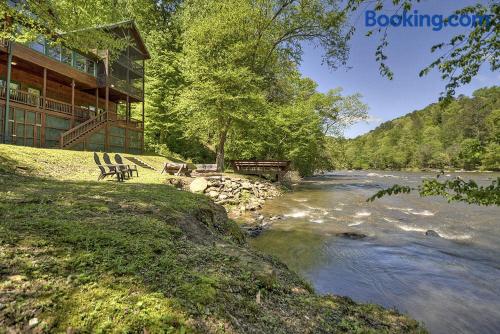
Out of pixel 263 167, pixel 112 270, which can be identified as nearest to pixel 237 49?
pixel 263 167

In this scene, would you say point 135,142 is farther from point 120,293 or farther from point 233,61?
point 120,293

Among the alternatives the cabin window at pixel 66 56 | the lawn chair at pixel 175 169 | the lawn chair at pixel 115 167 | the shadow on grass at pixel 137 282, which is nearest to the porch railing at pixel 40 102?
the cabin window at pixel 66 56

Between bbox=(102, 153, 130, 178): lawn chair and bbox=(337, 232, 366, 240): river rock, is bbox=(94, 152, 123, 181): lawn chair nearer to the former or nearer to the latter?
bbox=(102, 153, 130, 178): lawn chair

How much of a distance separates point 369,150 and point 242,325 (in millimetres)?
122685

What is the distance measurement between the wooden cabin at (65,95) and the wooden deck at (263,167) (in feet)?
32.9

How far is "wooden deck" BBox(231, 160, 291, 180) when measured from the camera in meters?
25.4

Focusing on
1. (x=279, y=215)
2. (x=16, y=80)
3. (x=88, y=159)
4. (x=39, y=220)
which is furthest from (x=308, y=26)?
(x=39, y=220)

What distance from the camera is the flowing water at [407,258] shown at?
18.6 feet

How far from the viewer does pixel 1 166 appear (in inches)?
391

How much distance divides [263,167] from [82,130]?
1440cm

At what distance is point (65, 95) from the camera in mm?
23969

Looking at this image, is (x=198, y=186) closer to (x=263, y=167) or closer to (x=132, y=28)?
(x=263, y=167)

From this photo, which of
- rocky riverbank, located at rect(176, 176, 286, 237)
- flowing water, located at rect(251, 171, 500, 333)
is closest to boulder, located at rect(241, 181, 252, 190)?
rocky riverbank, located at rect(176, 176, 286, 237)

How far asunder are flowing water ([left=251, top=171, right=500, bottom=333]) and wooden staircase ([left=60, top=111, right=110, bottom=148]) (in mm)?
14542
